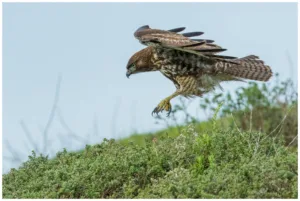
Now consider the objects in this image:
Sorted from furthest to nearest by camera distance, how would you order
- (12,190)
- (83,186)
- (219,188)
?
(12,190), (83,186), (219,188)

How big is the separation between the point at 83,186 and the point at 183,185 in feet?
3.69

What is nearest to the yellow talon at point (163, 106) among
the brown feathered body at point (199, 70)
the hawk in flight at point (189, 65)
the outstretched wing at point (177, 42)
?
the hawk in flight at point (189, 65)

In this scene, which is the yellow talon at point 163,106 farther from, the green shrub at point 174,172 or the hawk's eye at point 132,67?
the hawk's eye at point 132,67

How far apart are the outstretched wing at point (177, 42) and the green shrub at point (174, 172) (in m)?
1.06

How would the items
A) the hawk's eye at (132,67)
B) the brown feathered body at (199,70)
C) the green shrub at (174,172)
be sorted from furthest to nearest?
the hawk's eye at (132,67)
the brown feathered body at (199,70)
the green shrub at (174,172)

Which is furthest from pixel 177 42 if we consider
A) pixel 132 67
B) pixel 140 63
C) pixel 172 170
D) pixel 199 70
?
pixel 172 170

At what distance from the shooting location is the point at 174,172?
7.29 metres

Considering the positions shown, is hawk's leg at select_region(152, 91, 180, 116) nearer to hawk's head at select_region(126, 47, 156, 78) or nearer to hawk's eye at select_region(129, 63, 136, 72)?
hawk's head at select_region(126, 47, 156, 78)

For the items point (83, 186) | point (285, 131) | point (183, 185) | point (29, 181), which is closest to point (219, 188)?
point (183, 185)

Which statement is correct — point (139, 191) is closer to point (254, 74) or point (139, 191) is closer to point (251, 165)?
point (251, 165)

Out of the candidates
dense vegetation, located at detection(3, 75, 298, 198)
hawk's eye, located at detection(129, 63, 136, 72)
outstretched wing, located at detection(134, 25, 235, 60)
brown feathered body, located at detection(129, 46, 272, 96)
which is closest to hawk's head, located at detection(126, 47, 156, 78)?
hawk's eye, located at detection(129, 63, 136, 72)

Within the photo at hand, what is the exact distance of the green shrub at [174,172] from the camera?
6.94m

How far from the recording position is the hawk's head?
1037 cm

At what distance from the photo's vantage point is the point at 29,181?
27.1 feet
